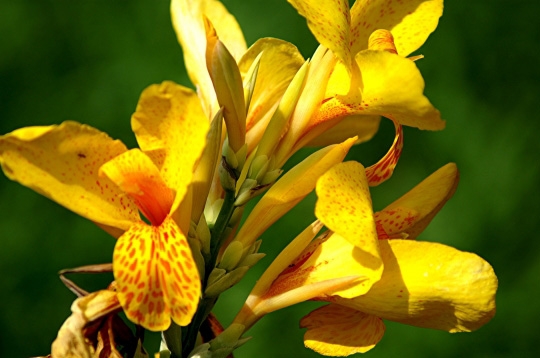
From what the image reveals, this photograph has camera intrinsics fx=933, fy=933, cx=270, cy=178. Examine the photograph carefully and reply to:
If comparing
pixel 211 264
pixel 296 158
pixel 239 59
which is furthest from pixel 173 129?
pixel 296 158

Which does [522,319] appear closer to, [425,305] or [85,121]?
[85,121]

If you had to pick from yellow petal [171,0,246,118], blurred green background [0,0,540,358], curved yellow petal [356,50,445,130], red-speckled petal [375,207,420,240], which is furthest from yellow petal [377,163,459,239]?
blurred green background [0,0,540,358]

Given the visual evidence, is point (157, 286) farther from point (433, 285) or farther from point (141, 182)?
point (433, 285)

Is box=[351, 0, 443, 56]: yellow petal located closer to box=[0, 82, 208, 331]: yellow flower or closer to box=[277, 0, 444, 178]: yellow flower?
box=[277, 0, 444, 178]: yellow flower

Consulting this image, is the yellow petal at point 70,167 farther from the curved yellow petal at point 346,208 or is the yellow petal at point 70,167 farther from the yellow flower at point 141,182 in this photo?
the curved yellow petal at point 346,208

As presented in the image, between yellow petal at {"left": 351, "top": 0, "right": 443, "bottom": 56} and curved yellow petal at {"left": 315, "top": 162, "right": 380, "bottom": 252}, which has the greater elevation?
yellow petal at {"left": 351, "top": 0, "right": 443, "bottom": 56}

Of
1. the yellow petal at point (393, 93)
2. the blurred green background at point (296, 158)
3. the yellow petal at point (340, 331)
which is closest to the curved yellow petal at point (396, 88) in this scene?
the yellow petal at point (393, 93)

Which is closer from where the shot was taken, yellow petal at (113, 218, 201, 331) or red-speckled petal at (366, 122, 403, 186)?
yellow petal at (113, 218, 201, 331)

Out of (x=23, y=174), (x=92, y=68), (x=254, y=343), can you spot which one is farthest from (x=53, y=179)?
(x=92, y=68)
